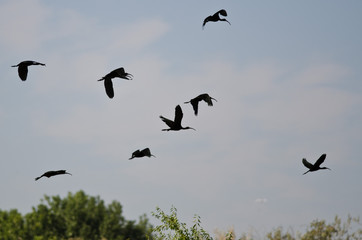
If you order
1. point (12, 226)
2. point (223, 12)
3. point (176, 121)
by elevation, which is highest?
point (12, 226)

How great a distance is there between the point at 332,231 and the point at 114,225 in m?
16.7

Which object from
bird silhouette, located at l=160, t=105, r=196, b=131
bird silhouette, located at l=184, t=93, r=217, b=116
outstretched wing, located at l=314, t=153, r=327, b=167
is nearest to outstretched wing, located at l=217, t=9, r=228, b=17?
bird silhouette, located at l=184, t=93, r=217, b=116

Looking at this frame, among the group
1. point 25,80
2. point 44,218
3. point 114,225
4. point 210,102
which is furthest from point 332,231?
point 44,218

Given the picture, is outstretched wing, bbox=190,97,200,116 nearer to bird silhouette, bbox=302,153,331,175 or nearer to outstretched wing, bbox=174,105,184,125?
outstretched wing, bbox=174,105,184,125

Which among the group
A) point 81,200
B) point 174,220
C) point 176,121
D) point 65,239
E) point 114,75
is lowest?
point 174,220

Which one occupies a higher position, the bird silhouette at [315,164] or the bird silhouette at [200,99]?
the bird silhouette at [200,99]

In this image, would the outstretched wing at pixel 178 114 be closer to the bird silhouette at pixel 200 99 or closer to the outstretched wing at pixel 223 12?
the bird silhouette at pixel 200 99

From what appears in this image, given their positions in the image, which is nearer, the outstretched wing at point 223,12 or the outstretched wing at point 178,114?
the outstretched wing at point 178,114

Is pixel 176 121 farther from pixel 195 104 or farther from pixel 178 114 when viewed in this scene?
pixel 195 104

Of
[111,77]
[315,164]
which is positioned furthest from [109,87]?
[315,164]

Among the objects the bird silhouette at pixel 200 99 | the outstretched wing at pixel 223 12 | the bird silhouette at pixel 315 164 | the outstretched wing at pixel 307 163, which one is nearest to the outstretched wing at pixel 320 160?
the bird silhouette at pixel 315 164

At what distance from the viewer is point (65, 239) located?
108 feet

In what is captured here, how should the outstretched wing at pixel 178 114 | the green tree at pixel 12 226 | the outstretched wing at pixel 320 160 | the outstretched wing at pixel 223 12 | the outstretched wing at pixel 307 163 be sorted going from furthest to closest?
1. the green tree at pixel 12 226
2. the outstretched wing at pixel 223 12
3. the outstretched wing at pixel 307 163
4. the outstretched wing at pixel 320 160
5. the outstretched wing at pixel 178 114

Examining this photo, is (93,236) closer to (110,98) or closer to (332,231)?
(332,231)
